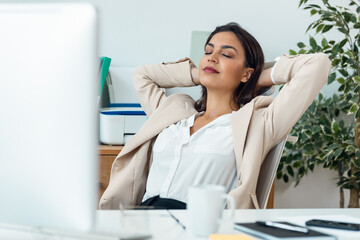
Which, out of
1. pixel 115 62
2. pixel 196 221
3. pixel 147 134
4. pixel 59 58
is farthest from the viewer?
pixel 115 62

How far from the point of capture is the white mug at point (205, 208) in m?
0.95

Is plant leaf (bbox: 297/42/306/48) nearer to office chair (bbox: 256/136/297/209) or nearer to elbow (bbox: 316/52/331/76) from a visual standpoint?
elbow (bbox: 316/52/331/76)

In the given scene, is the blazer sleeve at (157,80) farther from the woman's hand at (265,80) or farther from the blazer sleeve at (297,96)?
the blazer sleeve at (297,96)

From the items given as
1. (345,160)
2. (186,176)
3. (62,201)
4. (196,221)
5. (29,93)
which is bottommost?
(345,160)

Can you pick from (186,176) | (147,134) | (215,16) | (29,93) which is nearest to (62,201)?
(29,93)

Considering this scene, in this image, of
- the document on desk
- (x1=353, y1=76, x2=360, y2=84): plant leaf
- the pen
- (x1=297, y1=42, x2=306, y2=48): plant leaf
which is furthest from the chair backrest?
(x1=297, y1=42, x2=306, y2=48): plant leaf

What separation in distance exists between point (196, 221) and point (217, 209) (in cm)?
5

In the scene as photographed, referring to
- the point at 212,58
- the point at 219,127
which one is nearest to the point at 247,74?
the point at 212,58

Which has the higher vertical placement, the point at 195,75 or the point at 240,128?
the point at 195,75

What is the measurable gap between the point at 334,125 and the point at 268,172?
123cm

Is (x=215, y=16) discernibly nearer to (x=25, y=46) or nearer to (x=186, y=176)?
(x=186, y=176)

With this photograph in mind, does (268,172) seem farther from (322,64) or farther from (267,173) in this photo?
(322,64)

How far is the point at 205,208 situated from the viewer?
0.95 meters

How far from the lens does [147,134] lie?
6.31 ft
